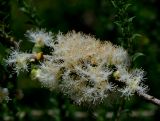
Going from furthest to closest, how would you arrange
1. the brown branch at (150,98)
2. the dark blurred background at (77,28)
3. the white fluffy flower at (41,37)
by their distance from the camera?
the dark blurred background at (77,28), the white fluffy flower at (41,37), the brown branch at (150,98)

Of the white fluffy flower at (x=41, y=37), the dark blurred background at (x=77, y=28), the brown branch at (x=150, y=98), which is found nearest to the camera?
the brown branch at (x=150, y=98)

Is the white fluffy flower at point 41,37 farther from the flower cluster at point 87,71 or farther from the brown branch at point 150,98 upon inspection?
the brown branch at point 150,98

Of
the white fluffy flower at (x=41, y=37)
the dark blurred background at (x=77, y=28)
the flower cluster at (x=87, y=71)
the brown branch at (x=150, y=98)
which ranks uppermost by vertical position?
the dark blurred background at (x=77, y=28)

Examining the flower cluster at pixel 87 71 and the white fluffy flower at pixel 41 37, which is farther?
the white fluffy flower at pixel 41 37

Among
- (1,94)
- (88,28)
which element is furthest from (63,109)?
(88,28)

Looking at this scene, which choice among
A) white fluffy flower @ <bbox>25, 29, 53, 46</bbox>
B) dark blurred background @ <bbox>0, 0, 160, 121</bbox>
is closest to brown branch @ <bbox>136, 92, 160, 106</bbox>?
dark blurred background @ <bbox>0, 0, 160, 121</bbox>

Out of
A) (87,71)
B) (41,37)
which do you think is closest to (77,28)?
(41,37)

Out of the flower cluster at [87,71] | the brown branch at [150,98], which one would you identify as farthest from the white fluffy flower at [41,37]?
the brown branch at [150,98]
